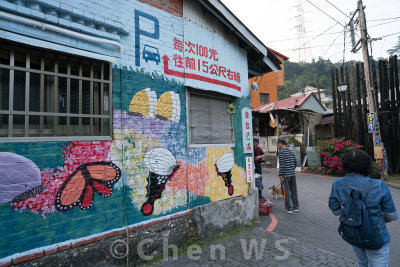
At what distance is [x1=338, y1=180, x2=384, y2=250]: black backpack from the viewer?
2209 millimetres

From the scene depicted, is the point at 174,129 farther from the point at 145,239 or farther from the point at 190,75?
the point at 145,239

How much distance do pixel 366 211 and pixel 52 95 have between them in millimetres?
3752

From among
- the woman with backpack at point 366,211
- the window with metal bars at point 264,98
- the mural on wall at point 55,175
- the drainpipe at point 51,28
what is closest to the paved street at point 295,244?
the woman with backpack at point 366,211

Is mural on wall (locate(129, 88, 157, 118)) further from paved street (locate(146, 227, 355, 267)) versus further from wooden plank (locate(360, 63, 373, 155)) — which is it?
wooden plank (locate(360, 63, 373, 155))

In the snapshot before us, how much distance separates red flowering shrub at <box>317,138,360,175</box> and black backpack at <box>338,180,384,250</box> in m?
9.35

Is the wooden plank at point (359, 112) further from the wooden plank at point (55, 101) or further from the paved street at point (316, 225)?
the wooden plank at point (55, 101)

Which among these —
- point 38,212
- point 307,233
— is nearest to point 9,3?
point 38,212

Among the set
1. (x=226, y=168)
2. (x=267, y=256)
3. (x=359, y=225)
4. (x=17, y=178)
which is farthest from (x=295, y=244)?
(x=17, y=178)

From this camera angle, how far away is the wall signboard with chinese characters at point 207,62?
13.7 ft

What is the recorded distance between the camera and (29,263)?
8.13 feet

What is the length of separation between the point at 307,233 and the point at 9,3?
19.4 ft

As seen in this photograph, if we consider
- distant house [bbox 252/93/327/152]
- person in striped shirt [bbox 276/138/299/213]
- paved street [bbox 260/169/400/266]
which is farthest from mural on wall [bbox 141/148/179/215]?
distant house [bbox 252/93/327/152]

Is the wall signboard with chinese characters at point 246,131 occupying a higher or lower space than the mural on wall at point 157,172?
higher

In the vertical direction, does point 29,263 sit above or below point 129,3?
below
